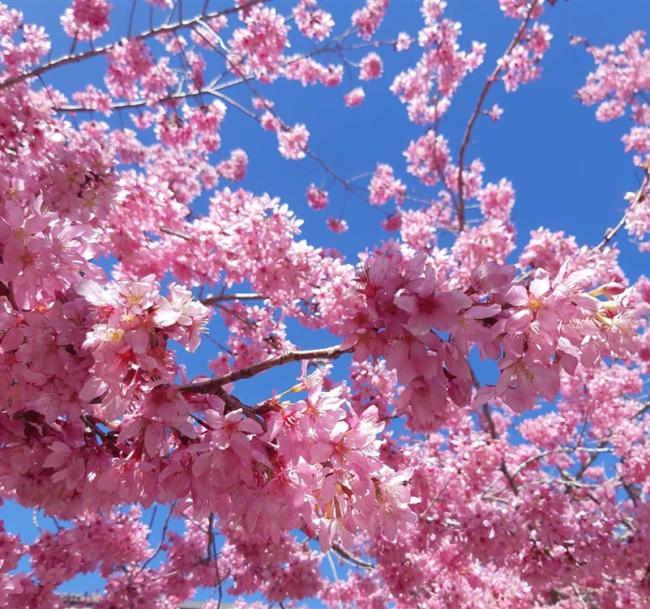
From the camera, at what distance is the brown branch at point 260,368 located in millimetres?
1627

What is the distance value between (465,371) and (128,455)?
110 centimetres

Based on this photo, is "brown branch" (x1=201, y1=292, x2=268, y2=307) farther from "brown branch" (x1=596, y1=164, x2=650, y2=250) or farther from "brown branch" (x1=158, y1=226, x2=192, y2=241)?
"brown branch" (x1=596, y1=164, x2=650, y2=250)

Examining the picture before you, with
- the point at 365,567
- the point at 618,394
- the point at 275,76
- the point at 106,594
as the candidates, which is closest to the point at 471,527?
the point at 365,567

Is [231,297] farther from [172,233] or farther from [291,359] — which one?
[291,359]

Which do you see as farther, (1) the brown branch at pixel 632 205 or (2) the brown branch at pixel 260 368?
(1) the brown branch at pixel 632 205

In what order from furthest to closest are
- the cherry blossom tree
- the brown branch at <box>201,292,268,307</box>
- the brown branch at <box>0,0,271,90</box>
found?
1. the brown branch at <box>201,292,268,307</box>
2. the brown branch at <box>0,0,271,90</box>
3. the cherry blossom tree

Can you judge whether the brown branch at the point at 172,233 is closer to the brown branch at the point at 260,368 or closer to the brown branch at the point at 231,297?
the brown branch at the point at 231,297

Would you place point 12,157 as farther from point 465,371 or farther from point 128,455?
point 465,371

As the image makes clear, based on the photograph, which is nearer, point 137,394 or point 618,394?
point 137,394

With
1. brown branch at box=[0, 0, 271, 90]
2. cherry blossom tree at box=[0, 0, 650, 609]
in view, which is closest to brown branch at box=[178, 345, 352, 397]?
cherry blossom tree at box=[0, 0, 650, 609]

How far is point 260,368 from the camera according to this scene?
1.74 meters

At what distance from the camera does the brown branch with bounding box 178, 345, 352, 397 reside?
5.34 ft

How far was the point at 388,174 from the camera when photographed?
10.1 m

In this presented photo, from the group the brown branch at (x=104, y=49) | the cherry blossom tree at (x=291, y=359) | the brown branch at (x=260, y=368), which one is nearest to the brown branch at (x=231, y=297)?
the cherry blossom tree at (x=291, y=359)
